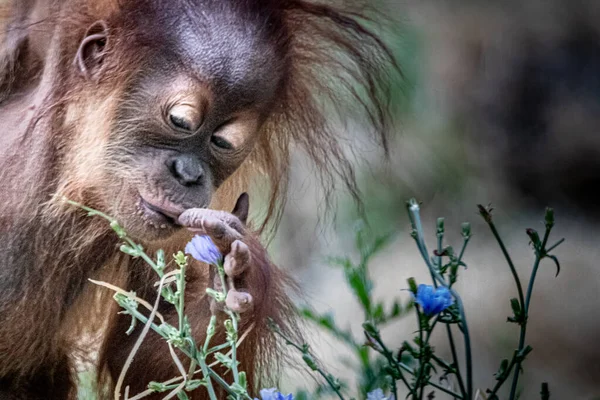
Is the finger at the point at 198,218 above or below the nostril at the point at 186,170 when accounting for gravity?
above

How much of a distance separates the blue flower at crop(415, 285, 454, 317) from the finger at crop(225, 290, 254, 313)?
36 cm

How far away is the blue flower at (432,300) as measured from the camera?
1376mm

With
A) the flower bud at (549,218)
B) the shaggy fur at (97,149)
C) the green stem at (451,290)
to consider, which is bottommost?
the shaggy fur at (97,149)

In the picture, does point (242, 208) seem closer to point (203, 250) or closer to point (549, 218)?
point (203, 250)

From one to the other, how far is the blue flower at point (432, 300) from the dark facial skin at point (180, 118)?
74cm

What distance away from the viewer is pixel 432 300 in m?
1.38

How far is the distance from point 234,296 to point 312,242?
2547 mm

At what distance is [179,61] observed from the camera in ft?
6.72

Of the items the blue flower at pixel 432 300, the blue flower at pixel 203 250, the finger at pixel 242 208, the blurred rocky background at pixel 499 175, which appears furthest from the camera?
the blurred rocky background at pixel 499 175

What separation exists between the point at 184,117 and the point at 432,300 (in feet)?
2.73

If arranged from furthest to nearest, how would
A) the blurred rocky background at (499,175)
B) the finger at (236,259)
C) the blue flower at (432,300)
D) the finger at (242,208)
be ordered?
1. the blurred rocky background at (499,175)
2. the finger at (242,208)
3. the finger at (236,259)
4. the blue flower at (432,300)

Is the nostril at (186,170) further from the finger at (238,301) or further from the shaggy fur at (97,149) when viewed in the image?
the finger at (238,301)

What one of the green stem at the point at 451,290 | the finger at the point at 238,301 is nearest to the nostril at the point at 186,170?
the finger at the point at 238,301

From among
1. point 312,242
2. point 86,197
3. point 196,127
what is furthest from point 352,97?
point 312,242
